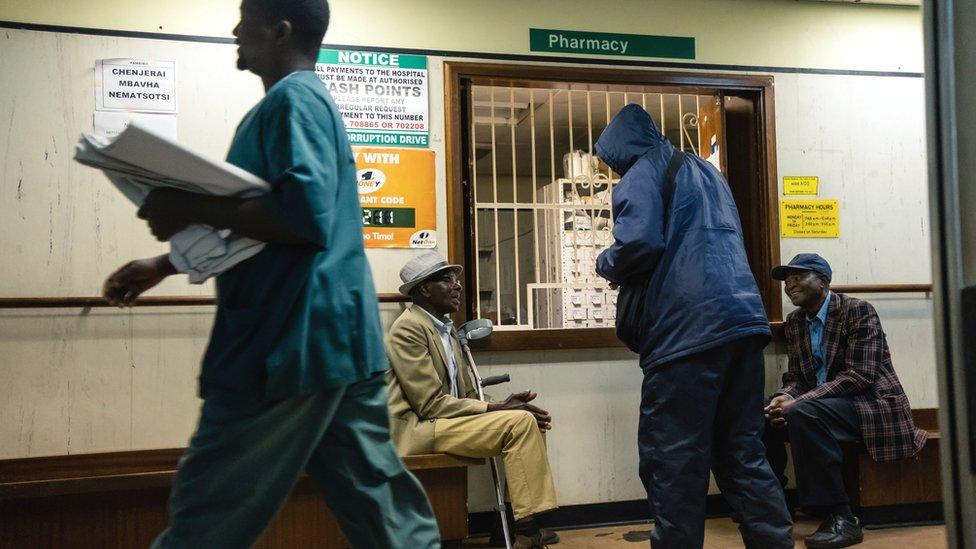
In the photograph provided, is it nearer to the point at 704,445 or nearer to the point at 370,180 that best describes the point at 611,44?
the point at 370,180

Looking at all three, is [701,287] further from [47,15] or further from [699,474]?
[47,15]

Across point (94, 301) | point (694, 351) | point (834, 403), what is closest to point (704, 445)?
point (694, 351)

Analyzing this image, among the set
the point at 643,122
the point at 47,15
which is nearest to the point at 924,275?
the point at 643,122

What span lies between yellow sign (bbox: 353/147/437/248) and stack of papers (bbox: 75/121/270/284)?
260 centimetres

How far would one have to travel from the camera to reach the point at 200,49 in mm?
4164

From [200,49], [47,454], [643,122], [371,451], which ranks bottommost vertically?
[47,454]

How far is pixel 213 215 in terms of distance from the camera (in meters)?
1.65

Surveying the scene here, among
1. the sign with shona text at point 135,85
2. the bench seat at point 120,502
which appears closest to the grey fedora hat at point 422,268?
the bench seat at point 120,502

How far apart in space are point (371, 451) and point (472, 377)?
2.52 metres

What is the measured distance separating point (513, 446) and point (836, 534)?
5.00ft

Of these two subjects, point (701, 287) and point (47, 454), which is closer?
point (701, 287)

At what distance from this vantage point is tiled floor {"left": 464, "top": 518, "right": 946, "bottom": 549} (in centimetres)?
397

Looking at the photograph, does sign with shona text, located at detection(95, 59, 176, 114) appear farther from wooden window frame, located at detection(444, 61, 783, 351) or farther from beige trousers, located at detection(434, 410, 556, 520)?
beige trousers, located at detection(434, 410, 556, 520)

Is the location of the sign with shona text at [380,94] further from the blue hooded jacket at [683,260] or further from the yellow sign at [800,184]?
the yellow sign at [800,184]
